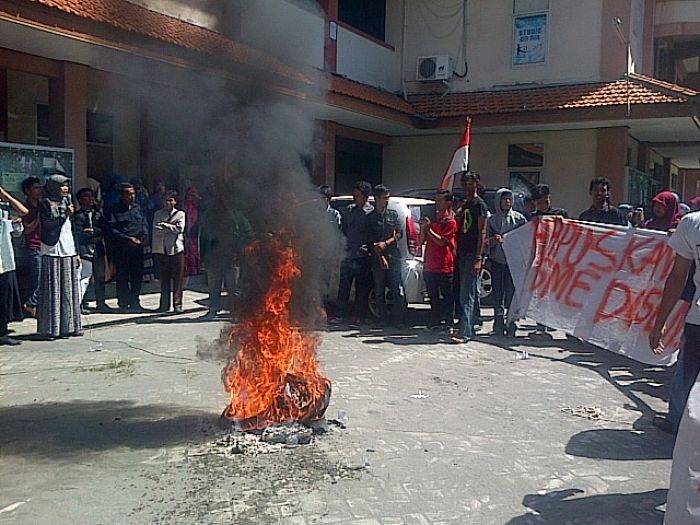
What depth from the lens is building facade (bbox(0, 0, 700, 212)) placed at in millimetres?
9148

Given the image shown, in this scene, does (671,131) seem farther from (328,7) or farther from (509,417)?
(509,417)

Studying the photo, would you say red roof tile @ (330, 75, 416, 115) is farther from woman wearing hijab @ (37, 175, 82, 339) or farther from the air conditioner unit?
woman wearing hijab @ (37, 175, 82, 339)

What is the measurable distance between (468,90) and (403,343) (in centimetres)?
1157

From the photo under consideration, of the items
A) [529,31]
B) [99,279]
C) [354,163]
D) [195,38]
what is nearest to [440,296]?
[195,38]

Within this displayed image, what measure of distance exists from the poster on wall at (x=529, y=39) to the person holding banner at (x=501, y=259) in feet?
31.3

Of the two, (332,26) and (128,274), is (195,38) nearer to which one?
(128,274)

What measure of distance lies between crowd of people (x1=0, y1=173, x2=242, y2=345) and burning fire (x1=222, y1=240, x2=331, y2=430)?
0.64 metres

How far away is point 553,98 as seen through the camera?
16.4 metres

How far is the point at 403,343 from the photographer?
8594 mm

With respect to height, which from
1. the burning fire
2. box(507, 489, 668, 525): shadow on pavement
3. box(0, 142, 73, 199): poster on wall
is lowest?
box(507, 489, 668, 525): shadow on pavement

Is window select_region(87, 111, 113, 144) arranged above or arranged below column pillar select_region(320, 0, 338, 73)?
below

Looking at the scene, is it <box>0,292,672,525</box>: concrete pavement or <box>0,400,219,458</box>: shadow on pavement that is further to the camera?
<box>0,400,219,458</box>: shadow on pavement

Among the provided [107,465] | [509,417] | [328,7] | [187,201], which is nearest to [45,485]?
[107,465]

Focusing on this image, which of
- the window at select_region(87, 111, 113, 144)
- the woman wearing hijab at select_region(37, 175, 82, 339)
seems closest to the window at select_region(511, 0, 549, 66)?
the window at select_region(87, 111, 113, 144)
